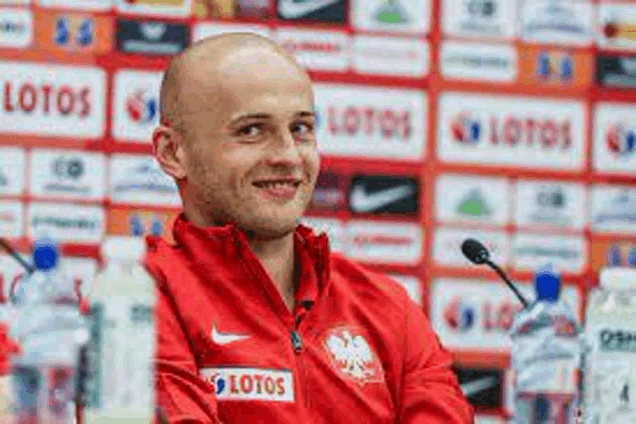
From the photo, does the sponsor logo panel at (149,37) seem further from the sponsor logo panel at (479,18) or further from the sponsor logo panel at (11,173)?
the sponsor logo panel at (479,18)

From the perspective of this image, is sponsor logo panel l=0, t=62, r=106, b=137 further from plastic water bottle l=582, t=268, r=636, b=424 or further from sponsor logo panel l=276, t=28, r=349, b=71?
plastic water bottle l=582, t=268, r=636, b=424

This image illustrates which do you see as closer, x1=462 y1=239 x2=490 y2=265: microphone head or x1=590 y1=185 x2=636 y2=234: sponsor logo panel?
x1=462 y1=239 x2=490 y2=265: microphone head

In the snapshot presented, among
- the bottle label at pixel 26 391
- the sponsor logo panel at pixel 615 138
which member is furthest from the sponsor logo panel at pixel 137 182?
the bottle label at pixel 26 391

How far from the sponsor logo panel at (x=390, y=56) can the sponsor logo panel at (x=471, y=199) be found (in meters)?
0.31

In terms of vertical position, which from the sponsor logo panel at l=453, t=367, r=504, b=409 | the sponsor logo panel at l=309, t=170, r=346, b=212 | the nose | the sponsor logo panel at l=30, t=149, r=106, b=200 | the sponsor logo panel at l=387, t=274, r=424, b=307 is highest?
the nose

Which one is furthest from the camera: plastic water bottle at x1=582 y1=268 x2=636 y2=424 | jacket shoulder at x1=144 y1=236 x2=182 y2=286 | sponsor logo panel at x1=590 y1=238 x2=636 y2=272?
sponsor logo panel at x1=590 y1=238 x2=636 y2=272

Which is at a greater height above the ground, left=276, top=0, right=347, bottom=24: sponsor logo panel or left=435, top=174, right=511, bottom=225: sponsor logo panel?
left=276, top=0, right=347, bottom=24: sponsor logo panel

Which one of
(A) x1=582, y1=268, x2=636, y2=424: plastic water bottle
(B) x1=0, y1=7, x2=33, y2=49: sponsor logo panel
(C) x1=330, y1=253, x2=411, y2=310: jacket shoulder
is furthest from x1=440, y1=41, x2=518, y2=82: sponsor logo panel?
(A) x1=582, y1=268, x2=636, y2=424: plastic water bottle

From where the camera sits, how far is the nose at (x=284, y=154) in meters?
2.05

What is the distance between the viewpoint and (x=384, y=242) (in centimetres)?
400

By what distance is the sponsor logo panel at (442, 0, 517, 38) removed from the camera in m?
4.07

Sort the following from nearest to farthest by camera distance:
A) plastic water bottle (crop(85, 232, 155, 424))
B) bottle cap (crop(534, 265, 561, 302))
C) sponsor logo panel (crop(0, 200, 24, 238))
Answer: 1. plastic water bottle (crop(85, 232, 155, 424))
2. bottle cap (crop(534, 265, 561, 302))
3. sponsor logo panel (crop(0, 200, 24, 238))

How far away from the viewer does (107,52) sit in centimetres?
386

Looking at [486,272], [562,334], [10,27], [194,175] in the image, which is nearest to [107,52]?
[10,27]
